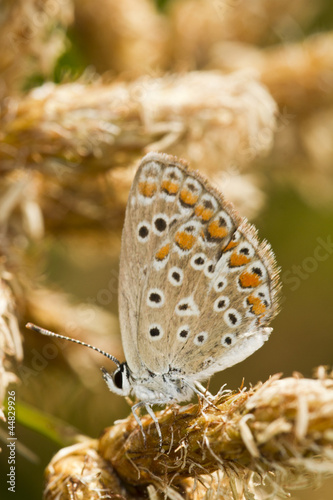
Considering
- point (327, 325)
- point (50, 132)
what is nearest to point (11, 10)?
point (50, 132)

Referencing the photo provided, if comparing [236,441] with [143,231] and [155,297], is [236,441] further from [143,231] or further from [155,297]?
[143,231]

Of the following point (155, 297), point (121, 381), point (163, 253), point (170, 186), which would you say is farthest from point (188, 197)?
point (121, 381)

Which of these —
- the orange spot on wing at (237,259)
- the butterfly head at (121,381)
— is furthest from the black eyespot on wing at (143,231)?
the butterfly head at (121,381)

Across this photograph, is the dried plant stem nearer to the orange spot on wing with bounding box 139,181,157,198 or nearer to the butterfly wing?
the butterfly wing

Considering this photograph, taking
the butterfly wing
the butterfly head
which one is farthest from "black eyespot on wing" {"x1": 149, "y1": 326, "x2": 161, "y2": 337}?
the butterfly head

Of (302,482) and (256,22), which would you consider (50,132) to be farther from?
(256,22)

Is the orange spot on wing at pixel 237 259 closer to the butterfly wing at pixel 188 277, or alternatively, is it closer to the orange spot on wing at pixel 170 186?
the butterfly wing at pixel 188 277
